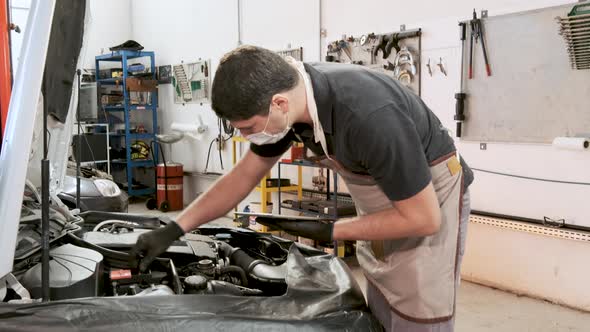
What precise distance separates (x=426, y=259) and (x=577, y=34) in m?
2.50

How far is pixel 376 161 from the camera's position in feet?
4.18

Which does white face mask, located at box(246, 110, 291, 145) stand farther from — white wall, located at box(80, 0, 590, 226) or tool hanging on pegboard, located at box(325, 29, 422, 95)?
tool hanging on pegboard, located at box(325, 29, 422, 95)

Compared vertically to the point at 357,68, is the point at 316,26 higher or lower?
higher

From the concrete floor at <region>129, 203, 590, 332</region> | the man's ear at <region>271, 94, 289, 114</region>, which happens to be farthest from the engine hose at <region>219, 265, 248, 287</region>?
the concrete floor at <region>129, 203, 590, 332</region>

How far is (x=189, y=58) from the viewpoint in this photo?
23.4 ft

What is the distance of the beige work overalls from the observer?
4.81 feet

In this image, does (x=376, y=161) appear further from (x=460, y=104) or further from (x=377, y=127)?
(x=460, y=104)

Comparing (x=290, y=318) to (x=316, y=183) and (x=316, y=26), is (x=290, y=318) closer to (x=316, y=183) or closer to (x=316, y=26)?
(x=316, y=183)

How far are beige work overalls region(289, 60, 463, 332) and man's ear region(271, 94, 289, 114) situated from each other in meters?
0.12

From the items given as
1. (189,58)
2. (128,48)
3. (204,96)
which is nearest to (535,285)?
(204,96)

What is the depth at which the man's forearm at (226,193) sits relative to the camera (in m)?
1.76

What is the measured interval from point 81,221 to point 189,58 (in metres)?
5.32

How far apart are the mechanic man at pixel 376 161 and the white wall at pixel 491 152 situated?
2231 mm

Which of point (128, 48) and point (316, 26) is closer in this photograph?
point (316, 26)
